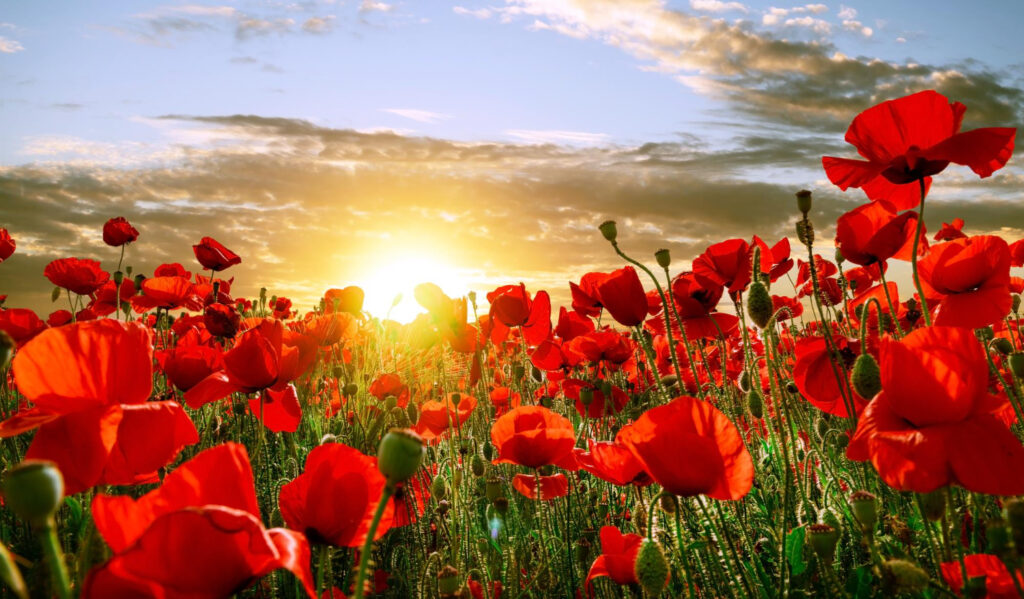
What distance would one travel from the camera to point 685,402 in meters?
1.37

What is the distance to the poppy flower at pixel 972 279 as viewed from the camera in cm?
200

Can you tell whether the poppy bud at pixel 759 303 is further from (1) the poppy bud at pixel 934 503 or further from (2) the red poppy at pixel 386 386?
(2) the red poppy at pixel 386 386

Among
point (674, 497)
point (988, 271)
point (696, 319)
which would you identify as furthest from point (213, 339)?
point (988, 271)

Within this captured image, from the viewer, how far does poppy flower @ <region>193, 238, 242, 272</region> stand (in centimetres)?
483

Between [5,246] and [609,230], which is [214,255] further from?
[609,230]

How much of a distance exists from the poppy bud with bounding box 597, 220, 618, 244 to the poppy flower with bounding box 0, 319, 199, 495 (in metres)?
1.37

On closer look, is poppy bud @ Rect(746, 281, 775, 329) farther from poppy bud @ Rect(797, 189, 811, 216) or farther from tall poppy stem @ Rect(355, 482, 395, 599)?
tall poppy stem @ Rect(355, 482, 395, 599)

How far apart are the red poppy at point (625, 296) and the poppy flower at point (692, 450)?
109cm

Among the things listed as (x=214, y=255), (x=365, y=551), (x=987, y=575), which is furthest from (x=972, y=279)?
(x=214, y=255)

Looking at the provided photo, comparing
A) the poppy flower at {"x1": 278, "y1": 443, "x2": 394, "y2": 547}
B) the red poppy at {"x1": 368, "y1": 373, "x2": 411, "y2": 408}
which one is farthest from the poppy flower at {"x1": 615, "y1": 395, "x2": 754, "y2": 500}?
the red poppy at {"x1": 368, "y1": 373, "x2": 411, "y2": 408}

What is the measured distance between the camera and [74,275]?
4.70 m

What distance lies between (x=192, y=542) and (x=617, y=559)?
3.78 ft

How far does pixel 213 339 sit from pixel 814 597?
414 cm

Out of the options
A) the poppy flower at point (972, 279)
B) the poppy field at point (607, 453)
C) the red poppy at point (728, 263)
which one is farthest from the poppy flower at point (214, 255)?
the poppy flower at point (972, 279)
